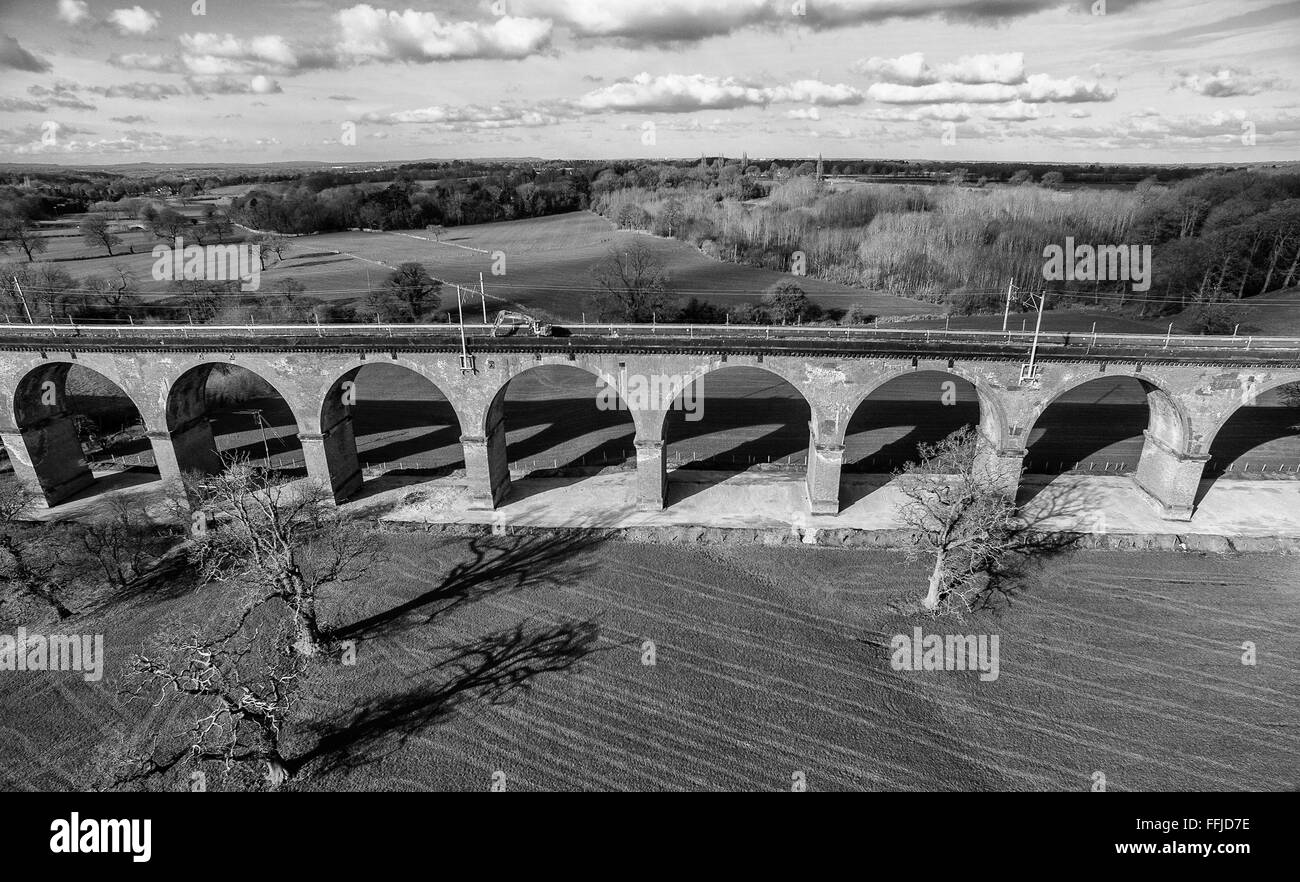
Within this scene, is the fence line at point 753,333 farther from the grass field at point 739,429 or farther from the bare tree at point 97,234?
the bare tree at point 97,234

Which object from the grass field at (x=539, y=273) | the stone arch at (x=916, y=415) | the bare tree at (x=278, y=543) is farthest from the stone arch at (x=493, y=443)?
the grass field at (x=539, y=273)

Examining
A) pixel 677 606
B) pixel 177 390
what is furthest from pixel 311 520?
pixel 677 606

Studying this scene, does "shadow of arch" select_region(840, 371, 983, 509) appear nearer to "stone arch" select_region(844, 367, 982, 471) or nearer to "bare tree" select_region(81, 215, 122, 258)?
"stone arch" select_region(844, 367, 982, 471)

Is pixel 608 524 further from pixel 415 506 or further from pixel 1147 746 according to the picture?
pixel 1147 746

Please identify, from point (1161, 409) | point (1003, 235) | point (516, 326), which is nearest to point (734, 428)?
point (516, 326)

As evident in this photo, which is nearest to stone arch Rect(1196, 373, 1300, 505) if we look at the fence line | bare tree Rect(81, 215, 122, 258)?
the fence line

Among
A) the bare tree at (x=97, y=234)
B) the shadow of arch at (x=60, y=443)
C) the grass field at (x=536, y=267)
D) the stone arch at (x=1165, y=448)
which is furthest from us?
the bare tree at (x=97, y=234)
